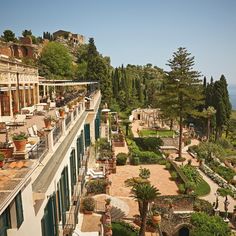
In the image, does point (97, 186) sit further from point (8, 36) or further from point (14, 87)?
point (8, 36)

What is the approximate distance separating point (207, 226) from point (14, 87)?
46.5ft

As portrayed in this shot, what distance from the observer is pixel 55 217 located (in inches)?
355

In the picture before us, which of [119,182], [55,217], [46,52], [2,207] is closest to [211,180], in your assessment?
[119,182]

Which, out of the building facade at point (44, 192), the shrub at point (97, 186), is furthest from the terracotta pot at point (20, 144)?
the shrub at point (97, 186)

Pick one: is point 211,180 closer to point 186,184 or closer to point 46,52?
point 186,184

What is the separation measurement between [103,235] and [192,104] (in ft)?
81.3

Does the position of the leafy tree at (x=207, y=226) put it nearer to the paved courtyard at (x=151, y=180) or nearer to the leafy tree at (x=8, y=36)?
the paved courtyard at (x=151, y=180)

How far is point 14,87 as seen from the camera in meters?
18.2

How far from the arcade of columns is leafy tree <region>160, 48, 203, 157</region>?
17.6 metres

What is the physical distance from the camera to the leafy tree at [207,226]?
15070 millimetres

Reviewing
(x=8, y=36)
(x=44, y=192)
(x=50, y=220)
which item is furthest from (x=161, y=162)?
(x=8, y=36)

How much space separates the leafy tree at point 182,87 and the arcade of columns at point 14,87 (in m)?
17.6

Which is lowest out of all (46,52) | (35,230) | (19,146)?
(35,230)

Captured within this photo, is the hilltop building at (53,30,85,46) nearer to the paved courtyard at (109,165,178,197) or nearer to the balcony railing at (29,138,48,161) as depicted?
the paved courtyard at (109,165,178,197)
